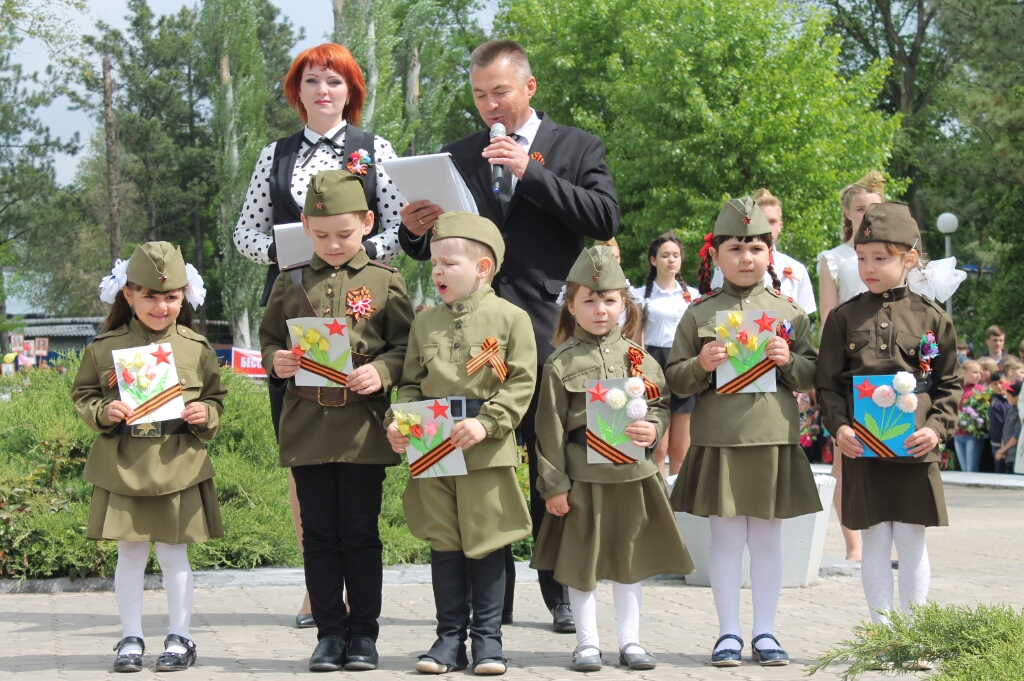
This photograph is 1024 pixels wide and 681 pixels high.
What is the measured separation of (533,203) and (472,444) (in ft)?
4.14

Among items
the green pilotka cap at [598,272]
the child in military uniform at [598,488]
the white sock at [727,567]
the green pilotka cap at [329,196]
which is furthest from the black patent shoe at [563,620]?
the green pilotka cap at [329,196]

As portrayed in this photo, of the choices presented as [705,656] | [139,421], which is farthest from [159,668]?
[705,656]

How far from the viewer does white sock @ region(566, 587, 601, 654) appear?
4574 mm

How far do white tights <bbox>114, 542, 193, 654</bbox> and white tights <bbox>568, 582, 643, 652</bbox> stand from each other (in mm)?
1548

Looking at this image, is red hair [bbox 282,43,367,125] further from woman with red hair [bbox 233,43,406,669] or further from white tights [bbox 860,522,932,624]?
white tights [bbox 860,522,932,624]

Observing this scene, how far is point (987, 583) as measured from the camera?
7.05 m

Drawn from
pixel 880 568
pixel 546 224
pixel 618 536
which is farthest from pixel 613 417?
pixel 880 568

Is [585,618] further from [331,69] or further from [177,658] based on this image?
[331,69]

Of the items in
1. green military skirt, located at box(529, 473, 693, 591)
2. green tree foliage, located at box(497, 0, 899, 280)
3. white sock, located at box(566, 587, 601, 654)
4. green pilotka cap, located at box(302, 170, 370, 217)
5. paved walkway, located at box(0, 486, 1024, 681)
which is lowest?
paved walkway, located at box(0, 486, 1024, 681)

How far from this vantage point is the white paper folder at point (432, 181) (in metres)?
4.55

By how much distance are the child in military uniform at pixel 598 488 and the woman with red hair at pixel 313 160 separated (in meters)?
0.97

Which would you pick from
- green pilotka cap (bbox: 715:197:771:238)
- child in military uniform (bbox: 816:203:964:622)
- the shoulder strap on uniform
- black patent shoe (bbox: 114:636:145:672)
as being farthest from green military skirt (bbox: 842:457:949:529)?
black patent shoe (bbox: 114:636:145:672)

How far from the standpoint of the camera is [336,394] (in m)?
4.61

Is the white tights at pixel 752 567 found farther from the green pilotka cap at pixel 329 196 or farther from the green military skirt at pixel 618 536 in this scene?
the green pilotka cap at pixel 329 196
